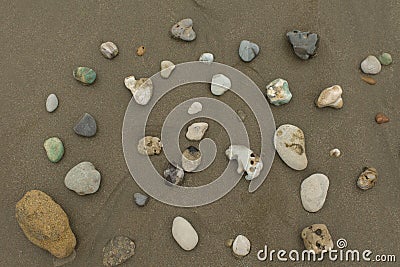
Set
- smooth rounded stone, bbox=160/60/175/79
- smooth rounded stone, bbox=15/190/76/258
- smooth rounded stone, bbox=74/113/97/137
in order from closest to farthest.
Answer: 1. smooth rounded stone, bbox=15/190/76/258
2. smooth rounded stone, bbox=74/113/97/137
3. smooth rounded stone, bbox=160/60/175/79

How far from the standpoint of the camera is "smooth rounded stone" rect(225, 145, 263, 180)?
2.68 m

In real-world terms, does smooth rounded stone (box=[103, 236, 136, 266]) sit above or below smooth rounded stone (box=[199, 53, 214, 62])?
below

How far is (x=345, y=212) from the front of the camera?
2.70m

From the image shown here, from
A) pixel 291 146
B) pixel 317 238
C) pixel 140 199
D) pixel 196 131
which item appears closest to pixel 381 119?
pixel 291 146

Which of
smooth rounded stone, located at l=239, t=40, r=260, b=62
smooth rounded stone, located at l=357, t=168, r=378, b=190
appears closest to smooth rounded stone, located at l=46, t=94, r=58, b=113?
smooth rounded stone, located at l=239, t=40, r=260, b=62

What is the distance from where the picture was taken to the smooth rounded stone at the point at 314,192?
267cm

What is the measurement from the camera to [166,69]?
2.85 m

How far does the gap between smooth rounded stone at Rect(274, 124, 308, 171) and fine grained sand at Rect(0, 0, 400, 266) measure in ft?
0.18

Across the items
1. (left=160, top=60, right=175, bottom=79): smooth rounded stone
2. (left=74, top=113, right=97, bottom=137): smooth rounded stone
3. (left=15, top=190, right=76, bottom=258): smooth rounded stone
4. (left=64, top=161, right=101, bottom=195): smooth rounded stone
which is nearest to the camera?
(left=15, top=190, right=76, bottom=258): smooth rounded stone

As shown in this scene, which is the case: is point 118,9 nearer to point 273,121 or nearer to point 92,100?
point 92,100

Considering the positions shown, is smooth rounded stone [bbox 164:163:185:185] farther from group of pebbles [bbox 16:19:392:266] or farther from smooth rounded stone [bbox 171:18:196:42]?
smooth rounded stone [bbox 171:18:196:42]

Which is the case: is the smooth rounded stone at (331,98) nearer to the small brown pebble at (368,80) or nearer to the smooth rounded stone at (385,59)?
the small brown pebble at (368,80)

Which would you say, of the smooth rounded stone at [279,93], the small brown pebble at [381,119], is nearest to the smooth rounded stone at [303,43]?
the smooth rounded stone at [279,93]

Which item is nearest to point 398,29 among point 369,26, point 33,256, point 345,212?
point 369,26
